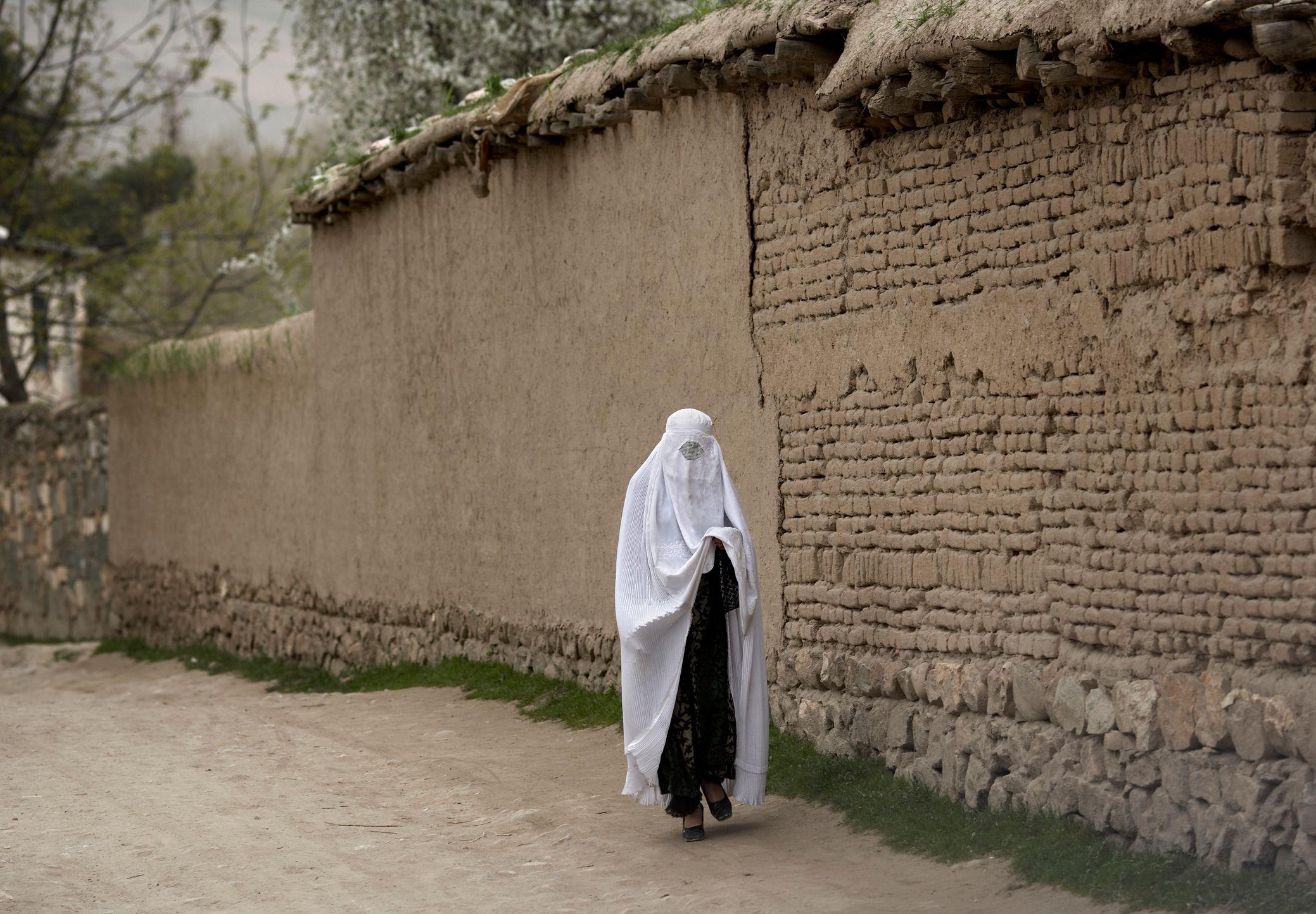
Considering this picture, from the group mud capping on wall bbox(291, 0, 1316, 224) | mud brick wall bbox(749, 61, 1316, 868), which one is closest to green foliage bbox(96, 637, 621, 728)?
mud brick wall bbox(749, 61, 1316, 868)

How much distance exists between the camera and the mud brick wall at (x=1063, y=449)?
456cm

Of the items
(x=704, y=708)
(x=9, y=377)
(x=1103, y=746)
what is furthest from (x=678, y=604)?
(x=9, y=377)

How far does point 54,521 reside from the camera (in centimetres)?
1778

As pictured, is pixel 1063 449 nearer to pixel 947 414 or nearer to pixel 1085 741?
pixel 947 414

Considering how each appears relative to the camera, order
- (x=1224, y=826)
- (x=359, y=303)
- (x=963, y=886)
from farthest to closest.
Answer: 1. (x=359, y=303)
2. (x=963, y=886)
3. (x=1224, y=826)

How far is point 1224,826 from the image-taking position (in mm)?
4539

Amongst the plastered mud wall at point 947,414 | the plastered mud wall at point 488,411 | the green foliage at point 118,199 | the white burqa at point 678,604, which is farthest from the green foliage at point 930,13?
the green foliage at point 118,199

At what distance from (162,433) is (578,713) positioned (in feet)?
28.1

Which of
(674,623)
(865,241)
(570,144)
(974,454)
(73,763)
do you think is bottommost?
(73,763)

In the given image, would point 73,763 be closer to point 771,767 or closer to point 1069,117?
point 771,767

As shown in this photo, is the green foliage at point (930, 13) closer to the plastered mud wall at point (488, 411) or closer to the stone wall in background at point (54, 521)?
the plastered mud wall at point (488, 411)

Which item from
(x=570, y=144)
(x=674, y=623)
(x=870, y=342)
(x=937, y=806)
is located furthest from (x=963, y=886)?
(x=570, y=144)

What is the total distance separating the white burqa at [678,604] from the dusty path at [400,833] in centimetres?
36

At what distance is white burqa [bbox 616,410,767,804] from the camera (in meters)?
5.93
